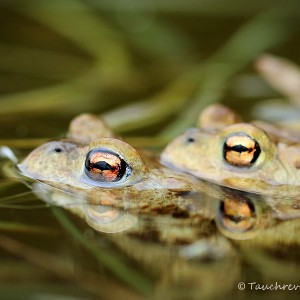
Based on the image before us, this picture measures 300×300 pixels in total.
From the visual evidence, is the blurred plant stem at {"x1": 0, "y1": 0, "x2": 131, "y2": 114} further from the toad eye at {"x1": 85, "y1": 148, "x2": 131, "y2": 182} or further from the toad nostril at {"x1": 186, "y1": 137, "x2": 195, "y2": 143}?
the toad eye at {"x1": 85, "y1": 148, "x2": 131, "y2": 182}

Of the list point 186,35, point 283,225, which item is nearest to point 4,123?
point 283,225

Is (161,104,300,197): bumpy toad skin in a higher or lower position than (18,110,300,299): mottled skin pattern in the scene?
higher

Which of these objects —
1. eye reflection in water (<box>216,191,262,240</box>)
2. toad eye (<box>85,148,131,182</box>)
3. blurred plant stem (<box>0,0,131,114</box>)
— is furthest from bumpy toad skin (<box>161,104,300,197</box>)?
blurred plant stem (<box>0,0,131,114</box>)

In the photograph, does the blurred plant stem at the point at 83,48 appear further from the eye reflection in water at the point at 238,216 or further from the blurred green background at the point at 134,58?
the eye reflection in water at the point at 238,216

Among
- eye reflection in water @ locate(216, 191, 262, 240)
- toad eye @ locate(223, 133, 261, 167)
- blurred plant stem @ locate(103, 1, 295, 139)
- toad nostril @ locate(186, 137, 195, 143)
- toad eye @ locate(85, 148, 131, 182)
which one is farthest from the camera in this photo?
blurred plant stem @ locate(103, 1, 295, 139)

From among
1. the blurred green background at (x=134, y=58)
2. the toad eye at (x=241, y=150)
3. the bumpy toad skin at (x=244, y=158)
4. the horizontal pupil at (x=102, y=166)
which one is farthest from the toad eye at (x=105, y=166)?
the blurred green background at (x=134, y=58)

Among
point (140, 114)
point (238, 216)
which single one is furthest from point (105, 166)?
point (140, 114)
